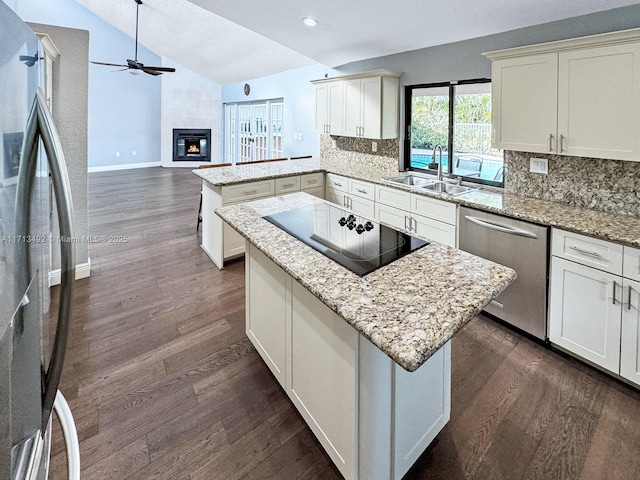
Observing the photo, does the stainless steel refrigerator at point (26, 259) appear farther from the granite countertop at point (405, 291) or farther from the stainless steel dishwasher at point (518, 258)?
the stainless steel dishwasher at point (518, 258)

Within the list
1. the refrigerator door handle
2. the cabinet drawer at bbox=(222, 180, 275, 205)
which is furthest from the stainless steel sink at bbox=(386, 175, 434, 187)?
the refrigerator door handle

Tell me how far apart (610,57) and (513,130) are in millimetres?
684

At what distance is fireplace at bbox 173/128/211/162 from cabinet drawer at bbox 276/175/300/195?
23.8 feet

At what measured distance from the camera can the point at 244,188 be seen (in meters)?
3.83

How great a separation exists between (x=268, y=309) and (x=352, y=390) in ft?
2.70

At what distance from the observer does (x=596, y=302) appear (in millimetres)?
2145

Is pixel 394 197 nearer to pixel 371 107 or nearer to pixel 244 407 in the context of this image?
pixel 371 107

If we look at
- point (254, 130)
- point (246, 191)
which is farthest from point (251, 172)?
point (254, 130)

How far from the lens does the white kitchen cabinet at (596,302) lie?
6.55ft

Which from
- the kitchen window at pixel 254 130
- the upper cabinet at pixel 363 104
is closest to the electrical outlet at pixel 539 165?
the upper cabinet at pixel 363 104

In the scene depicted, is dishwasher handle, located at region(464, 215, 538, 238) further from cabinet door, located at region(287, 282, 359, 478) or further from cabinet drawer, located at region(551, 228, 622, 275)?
cabinet door, located at region(287, 282, 359, 478)

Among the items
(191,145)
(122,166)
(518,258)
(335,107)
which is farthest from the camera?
(191,145)

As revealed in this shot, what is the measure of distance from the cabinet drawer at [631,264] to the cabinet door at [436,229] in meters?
1.17

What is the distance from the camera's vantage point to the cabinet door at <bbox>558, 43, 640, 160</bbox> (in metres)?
2.11
